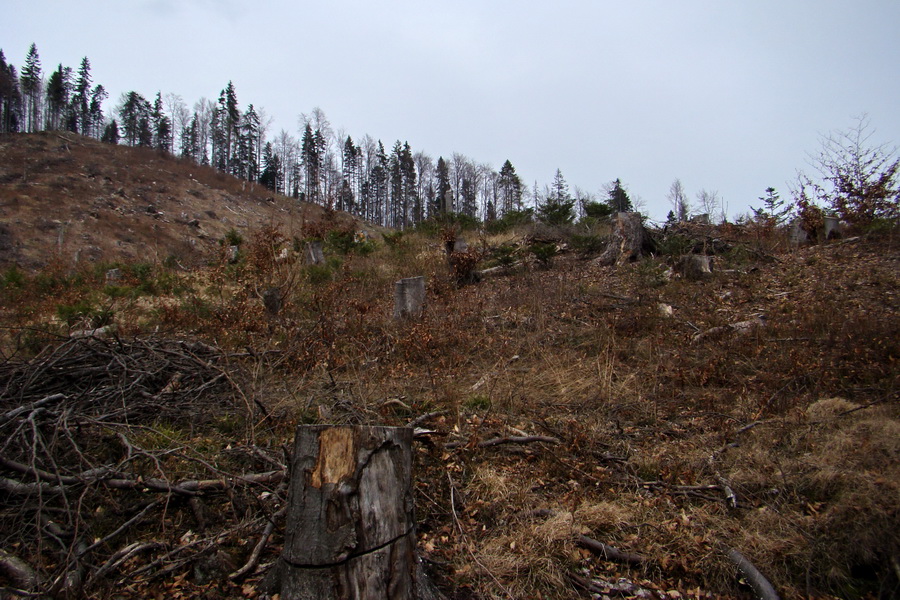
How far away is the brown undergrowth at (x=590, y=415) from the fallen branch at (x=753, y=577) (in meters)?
0.08

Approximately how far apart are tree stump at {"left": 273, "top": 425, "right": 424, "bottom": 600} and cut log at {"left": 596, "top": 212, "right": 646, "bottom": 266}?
937 cm

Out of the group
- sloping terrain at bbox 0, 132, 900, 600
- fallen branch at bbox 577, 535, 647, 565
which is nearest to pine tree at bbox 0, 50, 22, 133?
sloping terrain at bbox 0, 132, 900, 600

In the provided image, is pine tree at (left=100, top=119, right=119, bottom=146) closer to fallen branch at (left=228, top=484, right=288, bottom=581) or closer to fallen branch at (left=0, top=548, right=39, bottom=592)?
fallen branch at (left=0, top=548, right=39, bottom=592)

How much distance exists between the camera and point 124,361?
388 centimetres

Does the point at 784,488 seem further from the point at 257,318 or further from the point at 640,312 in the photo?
the point at 257,318

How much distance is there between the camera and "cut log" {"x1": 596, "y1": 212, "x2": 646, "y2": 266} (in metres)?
10.2

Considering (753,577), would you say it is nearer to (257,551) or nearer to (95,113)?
(257,551)

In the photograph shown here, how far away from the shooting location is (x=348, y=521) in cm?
186

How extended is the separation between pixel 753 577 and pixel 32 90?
72.9m

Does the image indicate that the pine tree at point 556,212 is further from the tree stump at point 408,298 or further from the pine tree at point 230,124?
the pine tree at point 230,124

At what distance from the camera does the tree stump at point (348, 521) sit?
1826mm

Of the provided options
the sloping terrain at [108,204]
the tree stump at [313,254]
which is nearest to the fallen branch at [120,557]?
the tree stump at [313,254]

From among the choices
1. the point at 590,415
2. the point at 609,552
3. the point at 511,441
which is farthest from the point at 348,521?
the point at 590,415

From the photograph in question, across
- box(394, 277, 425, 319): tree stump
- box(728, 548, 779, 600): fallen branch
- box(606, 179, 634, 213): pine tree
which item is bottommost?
box(728, 548, 779, 600): fallen branch
